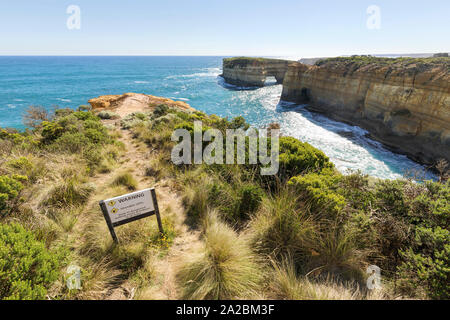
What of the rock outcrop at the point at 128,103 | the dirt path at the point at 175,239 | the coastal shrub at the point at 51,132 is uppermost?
the rock outcrop at the point at 128,103

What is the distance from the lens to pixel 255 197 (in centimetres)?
451

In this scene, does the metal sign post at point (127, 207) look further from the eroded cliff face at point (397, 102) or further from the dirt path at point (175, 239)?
the eroded cliff face at point (397, 102)

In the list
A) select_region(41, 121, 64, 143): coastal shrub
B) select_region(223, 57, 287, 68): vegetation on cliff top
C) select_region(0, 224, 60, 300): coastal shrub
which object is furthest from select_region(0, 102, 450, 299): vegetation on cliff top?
select_region(223, 57, 287, 68): vegetation on cliff top

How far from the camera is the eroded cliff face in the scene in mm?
18812

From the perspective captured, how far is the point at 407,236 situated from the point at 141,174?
705 cm

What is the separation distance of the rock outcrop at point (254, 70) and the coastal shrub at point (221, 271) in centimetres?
6364

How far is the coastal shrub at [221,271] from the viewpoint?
2848 mm

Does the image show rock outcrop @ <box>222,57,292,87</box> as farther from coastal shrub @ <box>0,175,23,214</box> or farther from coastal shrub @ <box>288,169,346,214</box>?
coastal shrub @ <box>0,175,23,214</box>

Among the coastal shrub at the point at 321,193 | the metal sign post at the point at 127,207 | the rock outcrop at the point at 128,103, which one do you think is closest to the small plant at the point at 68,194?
the metal sign post at the point at 127,207

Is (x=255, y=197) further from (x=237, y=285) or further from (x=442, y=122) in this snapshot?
(x=442, y=122)

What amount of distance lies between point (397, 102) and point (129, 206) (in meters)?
29.9

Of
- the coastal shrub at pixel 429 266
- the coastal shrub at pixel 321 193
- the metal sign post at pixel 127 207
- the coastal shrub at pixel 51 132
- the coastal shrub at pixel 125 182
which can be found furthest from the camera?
the coastal shrub at pixel 51 132

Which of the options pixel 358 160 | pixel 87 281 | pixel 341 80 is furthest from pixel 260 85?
pixel 87 281

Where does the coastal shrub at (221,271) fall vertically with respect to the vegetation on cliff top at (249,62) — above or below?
below
